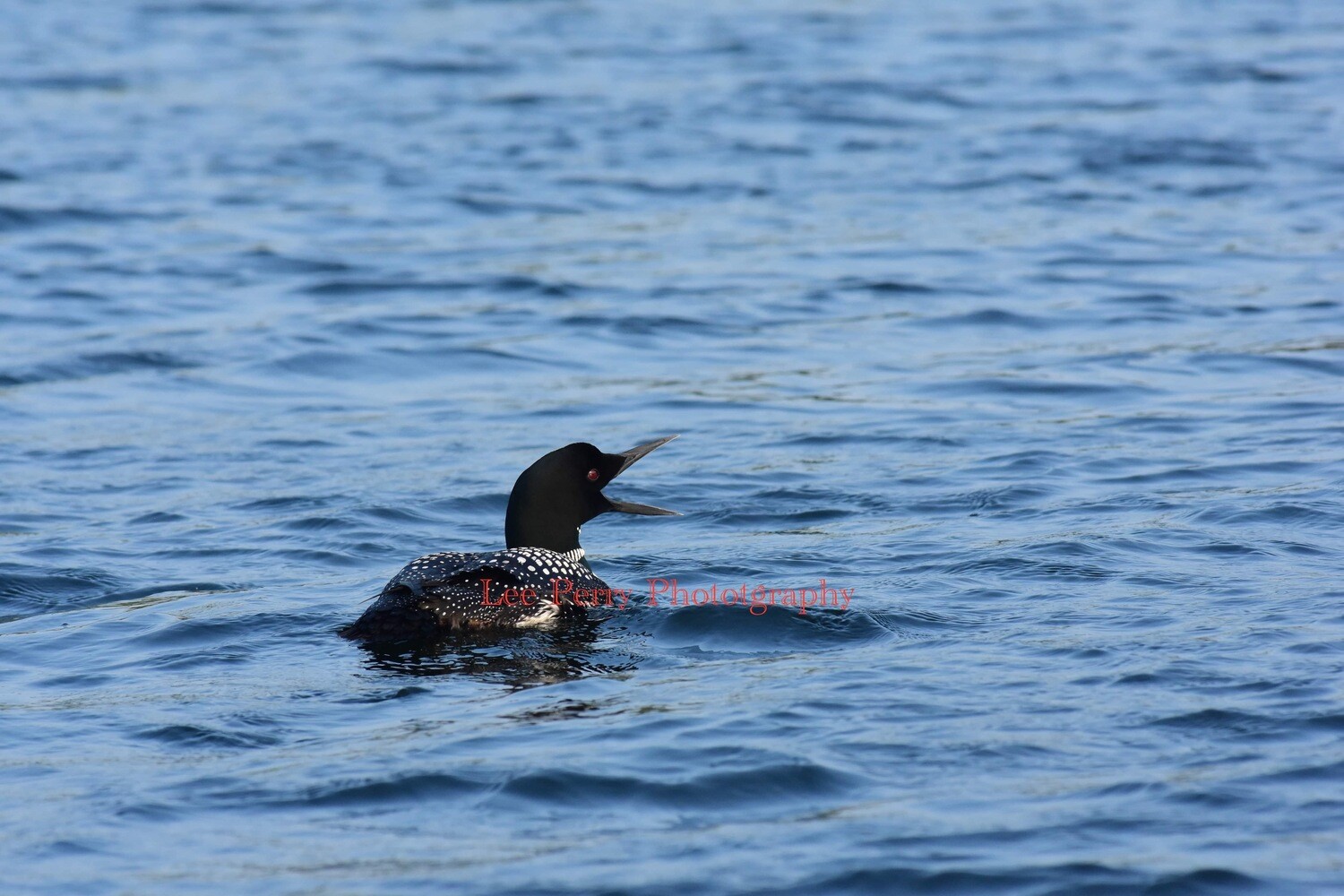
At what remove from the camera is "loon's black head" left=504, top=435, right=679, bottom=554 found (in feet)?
22.6

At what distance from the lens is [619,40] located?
72.9 feet

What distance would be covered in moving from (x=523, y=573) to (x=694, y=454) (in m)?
2.92

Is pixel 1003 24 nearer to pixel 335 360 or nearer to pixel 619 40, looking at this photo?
pixel 619 40

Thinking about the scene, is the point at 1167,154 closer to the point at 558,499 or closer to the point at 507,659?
the point at 558,499

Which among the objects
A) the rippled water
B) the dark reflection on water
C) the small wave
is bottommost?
the dark reflection on water

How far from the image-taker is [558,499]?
6.93 meters

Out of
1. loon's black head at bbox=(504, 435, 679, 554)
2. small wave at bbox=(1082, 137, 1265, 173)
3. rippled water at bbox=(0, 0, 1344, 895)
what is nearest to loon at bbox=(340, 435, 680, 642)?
loon's black head at bbox=(504, 435, 679, 554)

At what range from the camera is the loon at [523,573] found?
6.18m

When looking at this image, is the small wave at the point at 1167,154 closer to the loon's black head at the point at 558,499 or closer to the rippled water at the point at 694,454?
the rippled water at the point at 694,454

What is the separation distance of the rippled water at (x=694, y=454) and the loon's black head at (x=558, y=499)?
1.51 feet

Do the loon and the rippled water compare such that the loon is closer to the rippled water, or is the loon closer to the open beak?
the open beak

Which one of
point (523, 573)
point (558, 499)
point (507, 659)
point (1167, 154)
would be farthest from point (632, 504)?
point (1167, 154)

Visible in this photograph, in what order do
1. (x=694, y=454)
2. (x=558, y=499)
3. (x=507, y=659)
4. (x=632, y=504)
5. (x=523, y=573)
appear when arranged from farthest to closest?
(x=694, y=454) → (x=632, y=504) → (x=558, y=499) → (x=523, y=573) → (x=507, y=659)

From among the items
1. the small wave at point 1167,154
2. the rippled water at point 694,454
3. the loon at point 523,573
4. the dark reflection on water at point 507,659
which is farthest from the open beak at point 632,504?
the small wave at point 1167,154
